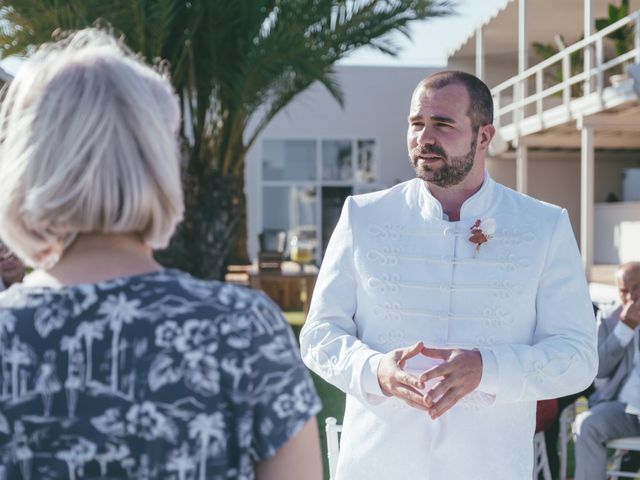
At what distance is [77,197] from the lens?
120 centimetres

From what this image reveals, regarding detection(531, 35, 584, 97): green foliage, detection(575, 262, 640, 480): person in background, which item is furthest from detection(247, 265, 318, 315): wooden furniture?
detection(575, 262, 640, 480): person in background

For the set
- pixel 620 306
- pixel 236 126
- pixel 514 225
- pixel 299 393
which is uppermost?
pixel 236 126

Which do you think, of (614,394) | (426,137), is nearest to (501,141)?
(614,394)

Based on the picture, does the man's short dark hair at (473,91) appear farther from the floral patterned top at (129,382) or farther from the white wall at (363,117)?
the white wall at (363,117)

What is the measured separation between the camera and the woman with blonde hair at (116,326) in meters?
1.20

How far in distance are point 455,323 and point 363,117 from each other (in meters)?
20.6

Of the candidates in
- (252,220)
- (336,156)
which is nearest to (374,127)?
(336,156)

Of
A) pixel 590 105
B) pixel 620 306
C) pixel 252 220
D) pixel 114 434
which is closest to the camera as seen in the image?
pixel 114 434

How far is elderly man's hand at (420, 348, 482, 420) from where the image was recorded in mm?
1917

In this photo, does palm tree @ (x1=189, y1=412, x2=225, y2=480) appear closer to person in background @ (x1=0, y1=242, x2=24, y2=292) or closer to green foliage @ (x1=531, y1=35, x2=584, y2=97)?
person in background @ (x1=0, y1=242, x2=24, y2=292)

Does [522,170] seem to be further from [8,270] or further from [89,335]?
[89,335]

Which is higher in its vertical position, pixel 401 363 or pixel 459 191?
pixel 459 191

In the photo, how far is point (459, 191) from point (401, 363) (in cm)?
58

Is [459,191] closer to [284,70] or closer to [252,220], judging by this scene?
[284,70]
